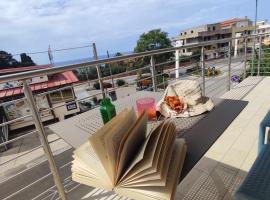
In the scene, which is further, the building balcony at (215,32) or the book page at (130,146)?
the building balcony at (215,32)

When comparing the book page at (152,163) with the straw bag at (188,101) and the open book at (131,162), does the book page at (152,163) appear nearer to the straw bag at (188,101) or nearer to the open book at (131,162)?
the open book at (131,162)

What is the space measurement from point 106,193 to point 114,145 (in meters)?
0.97

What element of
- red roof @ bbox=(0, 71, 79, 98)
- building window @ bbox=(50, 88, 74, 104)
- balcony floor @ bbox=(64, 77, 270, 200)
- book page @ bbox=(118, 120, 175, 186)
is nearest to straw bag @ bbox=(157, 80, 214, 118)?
book page @ bbox=(118, 120, 175, 186)

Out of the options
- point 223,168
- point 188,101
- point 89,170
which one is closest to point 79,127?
point 89,170

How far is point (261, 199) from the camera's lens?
1.84ft

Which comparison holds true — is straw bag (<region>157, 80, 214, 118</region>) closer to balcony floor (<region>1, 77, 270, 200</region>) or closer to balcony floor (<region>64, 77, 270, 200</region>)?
balcony floor (<region>1, 77, 270, 200</region>)

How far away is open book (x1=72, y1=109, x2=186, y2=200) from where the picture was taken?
18.7 inches

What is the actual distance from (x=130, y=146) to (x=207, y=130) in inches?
14.7

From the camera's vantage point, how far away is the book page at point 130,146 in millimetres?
508

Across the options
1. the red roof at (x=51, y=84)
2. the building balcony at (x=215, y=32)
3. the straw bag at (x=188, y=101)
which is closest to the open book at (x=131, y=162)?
the straw bag at (x=188, y=101)

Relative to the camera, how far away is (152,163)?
0.48 meters

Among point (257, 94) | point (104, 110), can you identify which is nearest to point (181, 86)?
point (104, 110)

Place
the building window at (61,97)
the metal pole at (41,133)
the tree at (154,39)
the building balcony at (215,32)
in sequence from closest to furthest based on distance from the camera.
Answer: the metal pole at (41,133) < the building window at (61,97) < the tree at (154,39) < the building balcony at (215,32)

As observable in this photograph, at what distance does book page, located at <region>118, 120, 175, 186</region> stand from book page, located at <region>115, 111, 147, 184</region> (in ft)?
0.10
